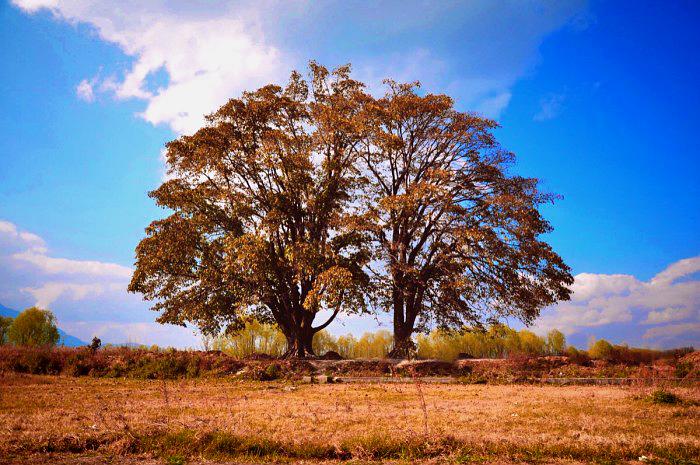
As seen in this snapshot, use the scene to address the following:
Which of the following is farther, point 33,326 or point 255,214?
point 33,326

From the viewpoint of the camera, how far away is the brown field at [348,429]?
716 centimetres

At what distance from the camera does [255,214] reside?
26.9m

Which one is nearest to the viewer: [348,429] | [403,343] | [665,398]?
[348,429]

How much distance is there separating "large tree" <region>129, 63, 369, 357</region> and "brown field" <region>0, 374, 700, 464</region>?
42.3 ft

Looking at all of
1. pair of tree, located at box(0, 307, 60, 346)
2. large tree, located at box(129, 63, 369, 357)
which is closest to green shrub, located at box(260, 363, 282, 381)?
large tree, located at box(129, 63, 369, 357)

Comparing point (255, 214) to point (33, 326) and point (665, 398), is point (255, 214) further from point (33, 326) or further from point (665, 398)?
point (33, 326)

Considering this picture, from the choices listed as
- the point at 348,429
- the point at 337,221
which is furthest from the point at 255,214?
the point at 348,429

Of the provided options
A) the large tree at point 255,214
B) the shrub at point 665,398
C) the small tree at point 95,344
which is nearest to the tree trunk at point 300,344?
the large tree at point 255,214

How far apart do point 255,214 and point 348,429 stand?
19765mm

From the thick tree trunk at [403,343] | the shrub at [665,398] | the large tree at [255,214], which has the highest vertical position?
the large tree at [255,214]

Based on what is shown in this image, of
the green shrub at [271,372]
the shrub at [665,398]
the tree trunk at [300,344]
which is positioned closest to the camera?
the shrub at [665,398]

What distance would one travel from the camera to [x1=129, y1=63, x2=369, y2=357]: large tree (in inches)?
1019

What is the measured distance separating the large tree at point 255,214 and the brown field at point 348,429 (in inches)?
508

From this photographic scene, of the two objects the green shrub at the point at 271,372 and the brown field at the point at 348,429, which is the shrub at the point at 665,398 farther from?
the green shrub at the point at 271,372
